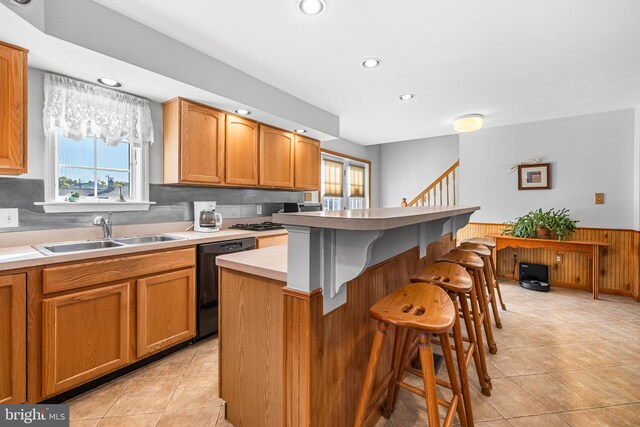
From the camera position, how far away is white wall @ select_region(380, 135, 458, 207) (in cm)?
607

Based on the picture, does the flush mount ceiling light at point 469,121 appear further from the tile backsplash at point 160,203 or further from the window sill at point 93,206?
the window sill at point 93,206

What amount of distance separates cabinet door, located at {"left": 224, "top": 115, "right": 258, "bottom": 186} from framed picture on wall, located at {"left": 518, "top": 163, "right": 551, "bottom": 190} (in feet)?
12.6

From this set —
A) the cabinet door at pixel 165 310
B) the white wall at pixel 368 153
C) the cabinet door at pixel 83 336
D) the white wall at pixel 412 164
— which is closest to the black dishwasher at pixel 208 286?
the cabinet door at pixel 165 310

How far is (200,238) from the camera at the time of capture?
2.35m

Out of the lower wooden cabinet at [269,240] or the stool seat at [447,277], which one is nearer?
the stool seat at [447,277]

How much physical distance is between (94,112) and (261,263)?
1.98m

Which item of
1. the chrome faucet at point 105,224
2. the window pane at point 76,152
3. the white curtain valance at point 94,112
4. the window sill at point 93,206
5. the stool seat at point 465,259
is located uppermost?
the white curtain valance at point 94,112

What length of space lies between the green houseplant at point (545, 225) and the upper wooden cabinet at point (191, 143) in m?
3.98

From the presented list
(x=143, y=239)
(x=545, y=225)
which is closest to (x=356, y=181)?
(x=545, y=225)

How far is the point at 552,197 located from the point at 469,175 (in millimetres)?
1126

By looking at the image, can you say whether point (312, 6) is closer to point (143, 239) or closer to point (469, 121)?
point (143, 239)

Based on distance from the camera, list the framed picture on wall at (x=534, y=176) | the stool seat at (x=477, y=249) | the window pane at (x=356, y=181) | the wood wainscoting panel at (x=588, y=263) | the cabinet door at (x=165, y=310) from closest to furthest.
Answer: the cabinet door at (x=165, y=310)
the stool seat at (x=477, y=249)
the wood wainscoting panel at (x=588, y=263)
the framed picture on wall at (x=534, y=176)
the window pane at (x=356, y=181)

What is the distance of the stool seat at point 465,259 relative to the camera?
1.91m

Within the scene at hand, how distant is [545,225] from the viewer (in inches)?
150
